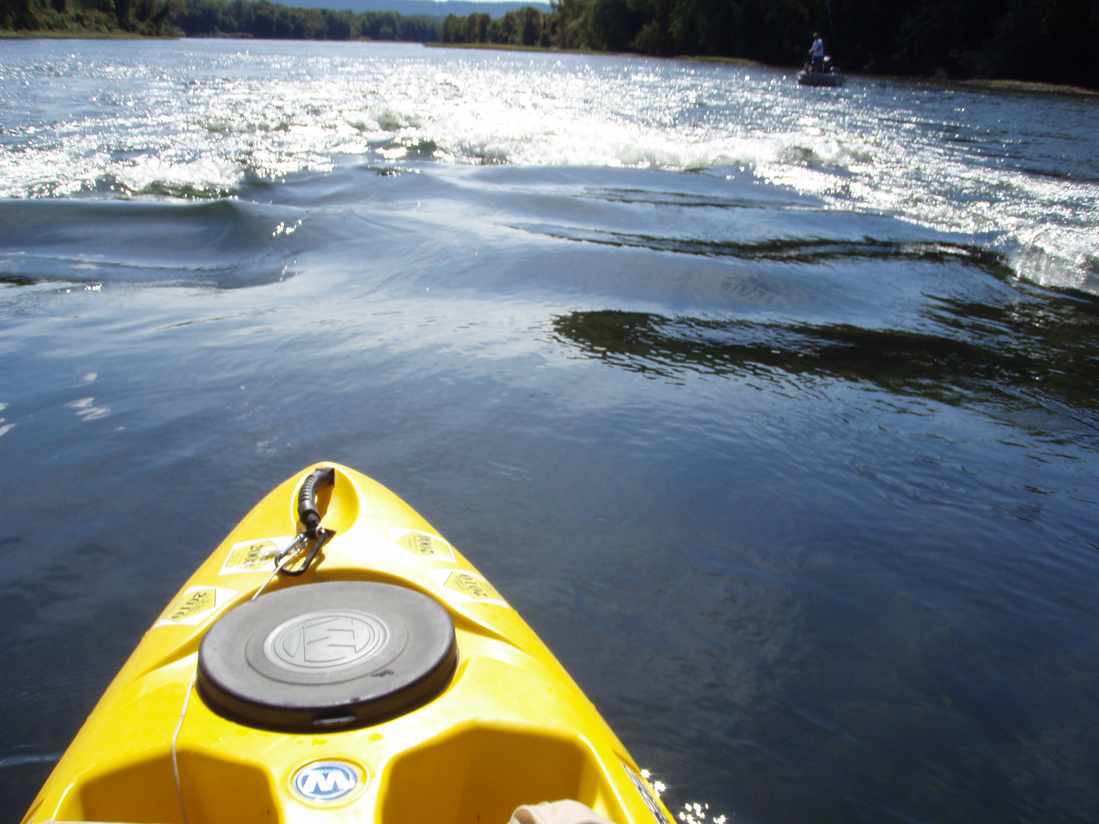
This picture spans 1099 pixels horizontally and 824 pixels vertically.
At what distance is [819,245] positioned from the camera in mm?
8492

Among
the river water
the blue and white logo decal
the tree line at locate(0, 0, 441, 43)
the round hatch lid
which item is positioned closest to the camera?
the blue and white logo decal

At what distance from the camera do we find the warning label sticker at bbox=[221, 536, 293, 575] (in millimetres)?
2361

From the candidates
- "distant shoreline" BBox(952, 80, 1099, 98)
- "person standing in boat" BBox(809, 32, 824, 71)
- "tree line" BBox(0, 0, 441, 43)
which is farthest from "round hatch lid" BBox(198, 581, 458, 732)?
"tree line" BBox(0, 0, 441, 43)

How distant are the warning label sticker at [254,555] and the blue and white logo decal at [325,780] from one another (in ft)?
2.72

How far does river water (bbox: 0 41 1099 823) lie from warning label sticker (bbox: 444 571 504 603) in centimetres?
54

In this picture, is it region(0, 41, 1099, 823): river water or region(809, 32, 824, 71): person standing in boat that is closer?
region(0, 41, 1099, 823): river water

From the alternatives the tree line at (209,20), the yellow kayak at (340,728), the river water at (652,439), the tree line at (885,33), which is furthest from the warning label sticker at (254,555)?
the tree line at (209,20)

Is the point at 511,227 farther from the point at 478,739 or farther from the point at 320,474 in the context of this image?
the point at 478,739

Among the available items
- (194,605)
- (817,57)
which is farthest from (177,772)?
(817,57)

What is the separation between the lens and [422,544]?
8.34ft

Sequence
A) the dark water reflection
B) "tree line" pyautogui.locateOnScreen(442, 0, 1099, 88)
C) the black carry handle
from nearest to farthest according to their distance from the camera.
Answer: the black carry handle
the dark water reflection
"tree line" pyautogui.locateOnScreen(442, 0, 1099, 88)

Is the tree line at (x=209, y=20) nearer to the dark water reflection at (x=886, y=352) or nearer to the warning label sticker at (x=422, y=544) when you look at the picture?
the dark water reflection at (x=886, y=352)

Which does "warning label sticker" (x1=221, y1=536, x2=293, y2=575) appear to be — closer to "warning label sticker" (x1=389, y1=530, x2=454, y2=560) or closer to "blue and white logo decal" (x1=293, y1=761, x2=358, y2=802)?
"warning label sticker" (x1=389, y1=530, x2=454, y2=560)

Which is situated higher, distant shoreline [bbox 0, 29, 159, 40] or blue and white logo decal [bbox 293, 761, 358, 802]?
distant shoreline [bbox 0, 29, 159, 40]
